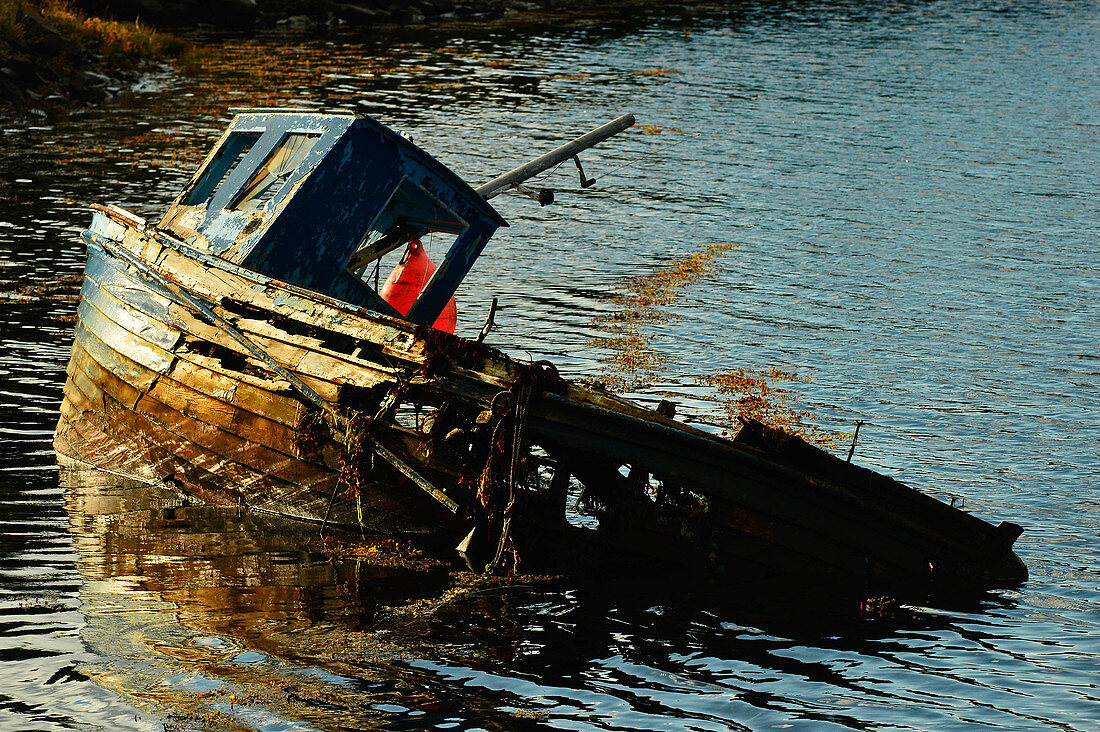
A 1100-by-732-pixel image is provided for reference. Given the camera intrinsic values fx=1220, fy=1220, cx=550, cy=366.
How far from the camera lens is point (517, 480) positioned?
29.5 feet

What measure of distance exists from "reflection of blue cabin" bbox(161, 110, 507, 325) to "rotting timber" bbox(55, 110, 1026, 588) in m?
0.02

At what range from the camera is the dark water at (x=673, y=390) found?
790cm

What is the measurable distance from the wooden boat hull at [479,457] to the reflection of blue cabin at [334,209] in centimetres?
57

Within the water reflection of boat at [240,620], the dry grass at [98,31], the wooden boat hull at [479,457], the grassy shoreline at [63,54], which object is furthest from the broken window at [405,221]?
the dry grass at [98,31]

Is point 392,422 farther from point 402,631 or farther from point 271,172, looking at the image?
point 271,172

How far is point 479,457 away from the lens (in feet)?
30.7

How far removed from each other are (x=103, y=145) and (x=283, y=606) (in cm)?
2228

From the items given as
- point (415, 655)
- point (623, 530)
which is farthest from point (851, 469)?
point (415, 655)

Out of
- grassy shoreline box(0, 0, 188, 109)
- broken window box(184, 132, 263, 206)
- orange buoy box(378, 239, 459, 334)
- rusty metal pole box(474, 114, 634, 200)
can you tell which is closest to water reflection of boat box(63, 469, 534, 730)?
orange buoy box(378, 239, 459, 334)

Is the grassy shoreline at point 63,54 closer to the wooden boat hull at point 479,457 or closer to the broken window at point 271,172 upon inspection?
the broken window at point 271,172

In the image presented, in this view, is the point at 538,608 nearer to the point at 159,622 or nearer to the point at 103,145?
the point at 159,622

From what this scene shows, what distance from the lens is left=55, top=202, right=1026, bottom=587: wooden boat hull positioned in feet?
29.7

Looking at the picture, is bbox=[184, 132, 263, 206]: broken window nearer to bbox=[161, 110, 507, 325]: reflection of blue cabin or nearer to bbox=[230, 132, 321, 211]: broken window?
bbox=[161, 110, 507, 325]: reflection of blue cabin

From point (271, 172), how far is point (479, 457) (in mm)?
3813
